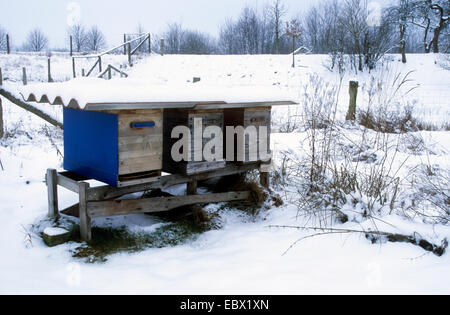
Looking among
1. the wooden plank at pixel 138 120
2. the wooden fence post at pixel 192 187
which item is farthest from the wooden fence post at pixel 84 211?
the wooden fence post at pixel 192 187

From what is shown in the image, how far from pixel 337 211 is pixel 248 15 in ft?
114

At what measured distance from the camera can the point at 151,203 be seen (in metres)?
3.90

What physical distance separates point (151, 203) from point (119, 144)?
82cm

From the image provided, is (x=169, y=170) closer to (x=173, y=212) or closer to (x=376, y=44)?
(x=173, y=212)

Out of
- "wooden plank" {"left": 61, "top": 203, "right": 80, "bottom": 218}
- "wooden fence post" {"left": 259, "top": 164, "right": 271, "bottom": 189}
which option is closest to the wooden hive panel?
"wooden plank" {"left": 61, "top": 203, "right": 80, "bottom": 218}

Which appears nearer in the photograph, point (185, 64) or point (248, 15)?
point (185, 64)

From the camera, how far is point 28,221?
151 inches

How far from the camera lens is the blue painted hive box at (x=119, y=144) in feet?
10.9

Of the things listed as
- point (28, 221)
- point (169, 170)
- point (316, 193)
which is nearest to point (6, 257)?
Answer: point (28, 221)

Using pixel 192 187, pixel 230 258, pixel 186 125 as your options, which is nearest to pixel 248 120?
pixel 186 125

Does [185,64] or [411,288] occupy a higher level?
[185,64]

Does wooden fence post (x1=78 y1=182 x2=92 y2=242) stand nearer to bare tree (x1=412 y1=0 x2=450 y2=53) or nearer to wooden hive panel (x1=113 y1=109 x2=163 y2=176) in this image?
wooden hive panel (x1=113 y1=109 x2=163 y2=176)
